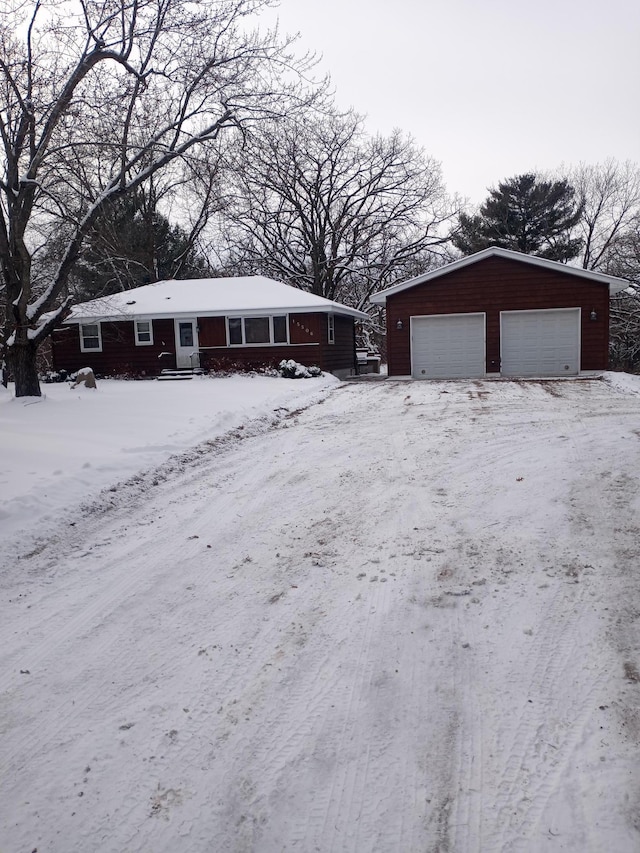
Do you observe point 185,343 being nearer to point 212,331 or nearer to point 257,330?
point 212,331

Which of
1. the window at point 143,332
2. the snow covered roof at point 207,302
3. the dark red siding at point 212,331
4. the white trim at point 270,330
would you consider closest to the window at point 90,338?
the snow covered roof at point 207,302

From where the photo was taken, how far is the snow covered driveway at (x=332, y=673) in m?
2.04

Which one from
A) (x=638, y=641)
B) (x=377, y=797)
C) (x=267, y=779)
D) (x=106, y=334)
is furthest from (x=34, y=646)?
(x=106, y=334)

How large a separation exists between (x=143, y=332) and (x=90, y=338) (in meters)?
2.10

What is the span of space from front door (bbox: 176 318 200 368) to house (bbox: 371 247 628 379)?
22.8 ft

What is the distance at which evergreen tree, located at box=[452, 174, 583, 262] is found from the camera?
3353cm

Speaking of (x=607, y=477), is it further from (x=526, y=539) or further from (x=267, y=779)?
(x=267, y=779)

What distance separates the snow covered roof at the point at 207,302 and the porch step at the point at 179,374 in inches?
76.2

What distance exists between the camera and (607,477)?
5648 millimetres

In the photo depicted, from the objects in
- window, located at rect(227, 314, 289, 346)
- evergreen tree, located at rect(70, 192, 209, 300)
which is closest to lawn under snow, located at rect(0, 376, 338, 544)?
window, located at rect(227, 314, 289, 346)

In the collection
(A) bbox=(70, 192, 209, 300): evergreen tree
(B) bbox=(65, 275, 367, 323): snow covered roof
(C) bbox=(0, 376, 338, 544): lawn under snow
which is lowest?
(C) bbox=(0, 376, 338, 544): lawn under snow

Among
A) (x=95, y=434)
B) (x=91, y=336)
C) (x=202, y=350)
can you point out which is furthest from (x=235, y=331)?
(x=95, y=434)

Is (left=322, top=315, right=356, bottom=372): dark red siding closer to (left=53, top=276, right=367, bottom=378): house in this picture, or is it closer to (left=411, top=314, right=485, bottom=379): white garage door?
(left=53, top=276, right=367, bottom=378): house

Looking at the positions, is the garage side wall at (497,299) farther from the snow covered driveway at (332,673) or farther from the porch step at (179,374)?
the snow covered driveway at (332,673)
